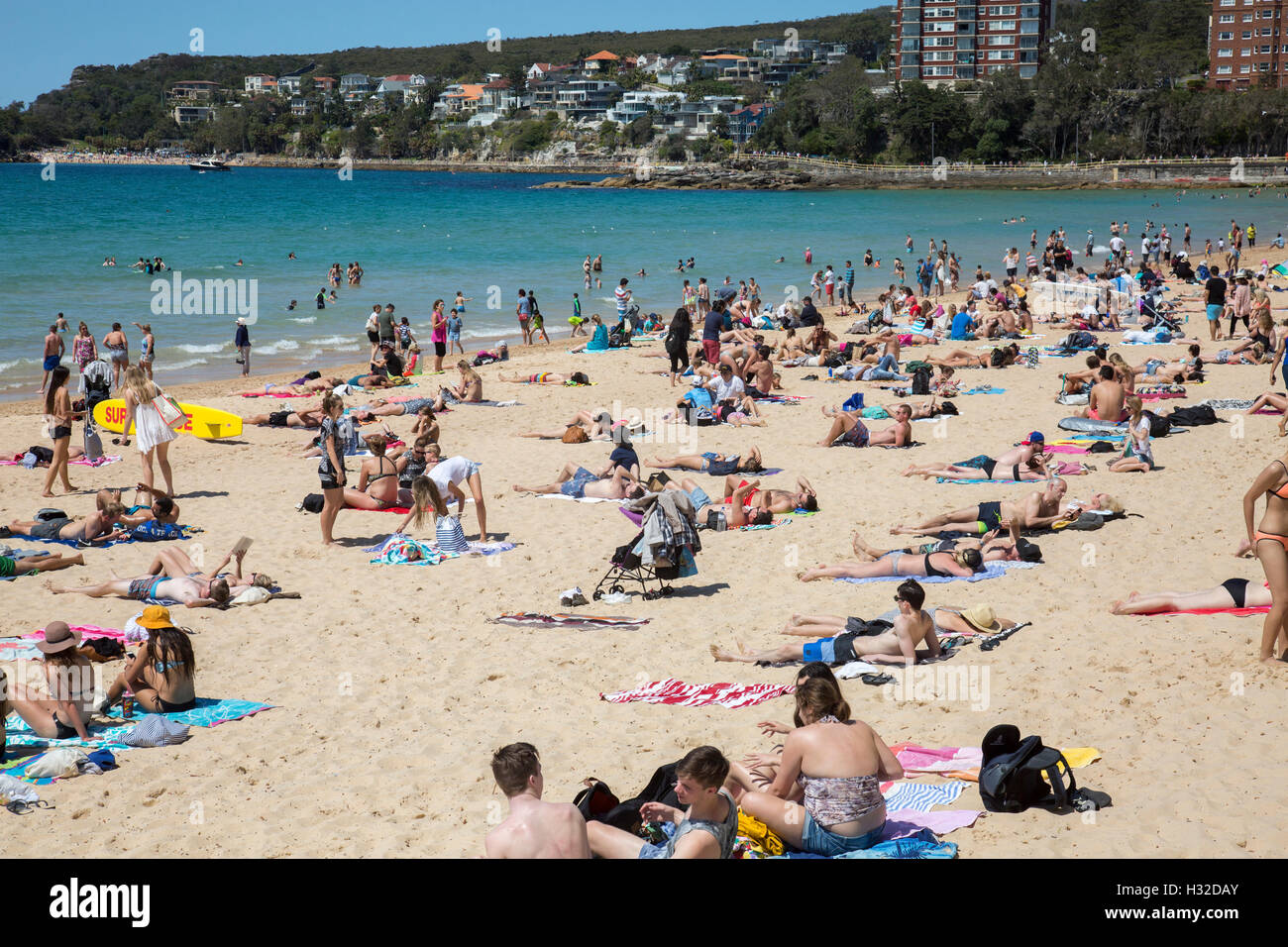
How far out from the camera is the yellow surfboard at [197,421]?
1527 centimetres

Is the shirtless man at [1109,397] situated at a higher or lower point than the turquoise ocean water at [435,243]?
lower

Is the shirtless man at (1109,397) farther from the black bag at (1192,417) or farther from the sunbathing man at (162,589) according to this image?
the sunbathing man at (162,589)

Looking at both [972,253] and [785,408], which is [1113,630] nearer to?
[785,408]

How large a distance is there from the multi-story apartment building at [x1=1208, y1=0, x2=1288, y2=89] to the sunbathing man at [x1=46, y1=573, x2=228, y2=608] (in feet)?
400

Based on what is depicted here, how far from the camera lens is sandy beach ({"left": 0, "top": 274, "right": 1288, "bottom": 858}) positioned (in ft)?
17.5

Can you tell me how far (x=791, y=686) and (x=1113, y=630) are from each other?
89.6 inches

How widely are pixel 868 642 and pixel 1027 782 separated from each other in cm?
219

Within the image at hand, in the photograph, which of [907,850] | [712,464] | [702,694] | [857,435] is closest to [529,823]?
[907,850]

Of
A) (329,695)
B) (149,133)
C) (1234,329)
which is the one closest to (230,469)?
(329,695)

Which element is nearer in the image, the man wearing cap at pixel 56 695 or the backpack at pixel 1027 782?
the backpack at pixel 1027 782

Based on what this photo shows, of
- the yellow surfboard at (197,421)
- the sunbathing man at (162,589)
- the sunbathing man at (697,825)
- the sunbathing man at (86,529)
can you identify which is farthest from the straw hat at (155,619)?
the yellow surfboard at (197,421)

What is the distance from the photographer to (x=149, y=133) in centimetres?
19412

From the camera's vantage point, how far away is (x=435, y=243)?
54.1 m

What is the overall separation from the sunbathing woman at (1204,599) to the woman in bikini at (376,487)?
7093 mm
